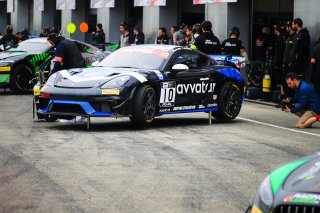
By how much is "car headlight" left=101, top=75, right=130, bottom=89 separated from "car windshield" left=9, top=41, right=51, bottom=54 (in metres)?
9.45

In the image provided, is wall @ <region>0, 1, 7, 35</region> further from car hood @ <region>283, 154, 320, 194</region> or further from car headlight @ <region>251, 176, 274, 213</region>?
car headlight @ <region>251, 176, 274, 213</region>

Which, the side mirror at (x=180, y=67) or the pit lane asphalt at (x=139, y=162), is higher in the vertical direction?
the side mirror at (x=180, y=67)

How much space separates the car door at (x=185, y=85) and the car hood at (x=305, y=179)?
30.7 ft

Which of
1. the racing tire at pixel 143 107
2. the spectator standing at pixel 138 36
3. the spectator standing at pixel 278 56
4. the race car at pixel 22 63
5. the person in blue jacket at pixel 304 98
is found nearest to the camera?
the racing tire at pixel 143 107

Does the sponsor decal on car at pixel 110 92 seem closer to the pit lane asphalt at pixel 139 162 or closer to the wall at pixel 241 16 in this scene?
the pit lane asphalt at pixel 139 162

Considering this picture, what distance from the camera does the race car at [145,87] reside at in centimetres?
1449

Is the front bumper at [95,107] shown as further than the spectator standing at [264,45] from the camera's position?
No

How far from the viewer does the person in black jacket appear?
20.1 m

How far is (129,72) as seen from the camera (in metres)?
14.9

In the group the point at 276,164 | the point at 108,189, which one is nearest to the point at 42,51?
the point at 276,164

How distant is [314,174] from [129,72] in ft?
30.4

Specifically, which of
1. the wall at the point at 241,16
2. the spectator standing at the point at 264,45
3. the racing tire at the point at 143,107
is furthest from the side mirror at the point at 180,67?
the wall at the point at 241,16

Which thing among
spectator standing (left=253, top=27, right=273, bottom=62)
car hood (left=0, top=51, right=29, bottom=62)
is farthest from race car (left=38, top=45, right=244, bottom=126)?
spectator standing (left=253, top=27, right=273, bottom=62)

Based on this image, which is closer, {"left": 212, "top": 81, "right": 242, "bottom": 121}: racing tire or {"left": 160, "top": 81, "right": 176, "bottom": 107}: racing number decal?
{"left": 160, "top": 81, "right": 176, "bottom": 107}: racing number decal
